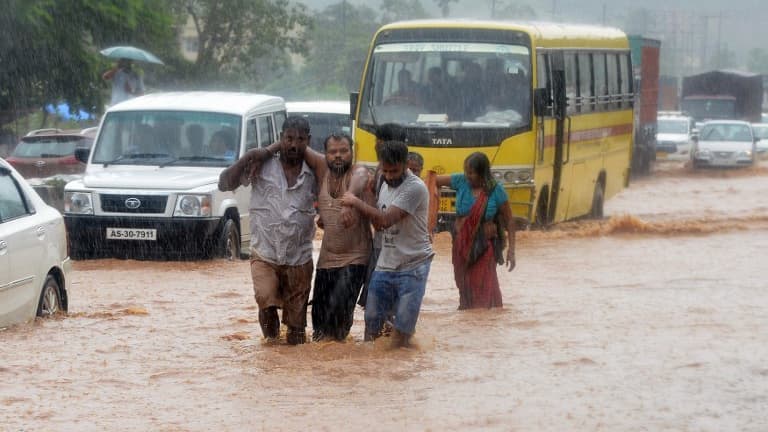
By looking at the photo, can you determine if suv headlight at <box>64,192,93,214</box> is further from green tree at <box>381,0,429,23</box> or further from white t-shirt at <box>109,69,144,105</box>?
green tree at <box>381,0,429,23</box>

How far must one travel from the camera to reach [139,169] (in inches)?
586

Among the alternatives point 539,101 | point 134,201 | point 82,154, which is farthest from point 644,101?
point 134,201

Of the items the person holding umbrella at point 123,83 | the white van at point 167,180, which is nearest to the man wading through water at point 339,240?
the white van at point 167,180

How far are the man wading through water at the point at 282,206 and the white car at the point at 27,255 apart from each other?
→ 1719 millimetres

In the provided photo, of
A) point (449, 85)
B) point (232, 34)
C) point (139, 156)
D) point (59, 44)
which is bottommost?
point (232, 34)

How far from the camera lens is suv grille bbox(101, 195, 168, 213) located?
46.5 feet

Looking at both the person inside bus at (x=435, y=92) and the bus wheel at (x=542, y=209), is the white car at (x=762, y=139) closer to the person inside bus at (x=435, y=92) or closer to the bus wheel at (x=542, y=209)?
the bus wheel at (x=542, y=209)

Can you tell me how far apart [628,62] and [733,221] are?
3.22 meters

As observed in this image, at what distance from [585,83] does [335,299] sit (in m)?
11.9

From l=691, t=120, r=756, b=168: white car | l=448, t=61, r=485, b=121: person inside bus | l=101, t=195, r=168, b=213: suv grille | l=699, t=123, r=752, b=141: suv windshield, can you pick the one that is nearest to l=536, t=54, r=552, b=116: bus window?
l=448, t=61, r=485, b=121: person inside bus

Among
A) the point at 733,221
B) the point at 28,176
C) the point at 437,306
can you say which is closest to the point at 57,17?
the point at 28,176

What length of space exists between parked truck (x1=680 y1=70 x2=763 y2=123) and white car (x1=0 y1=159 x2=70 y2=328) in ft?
163

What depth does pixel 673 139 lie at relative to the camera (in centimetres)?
4100

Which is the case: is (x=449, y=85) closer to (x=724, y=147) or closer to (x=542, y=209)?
(x=542, y=209)
